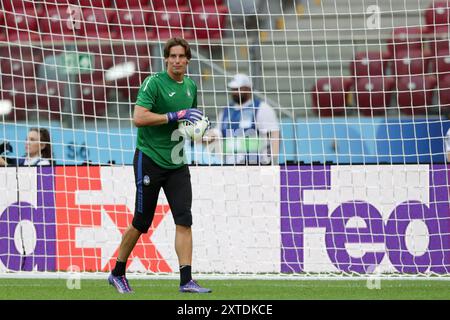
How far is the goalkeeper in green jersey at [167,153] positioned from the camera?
821cm

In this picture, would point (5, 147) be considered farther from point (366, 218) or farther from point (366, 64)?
point (366, 64)

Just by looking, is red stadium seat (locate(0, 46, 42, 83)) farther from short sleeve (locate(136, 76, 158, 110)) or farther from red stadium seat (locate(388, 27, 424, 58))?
short sleeve (locate(136, 76, 158, 110))

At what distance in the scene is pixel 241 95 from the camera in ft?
36.4

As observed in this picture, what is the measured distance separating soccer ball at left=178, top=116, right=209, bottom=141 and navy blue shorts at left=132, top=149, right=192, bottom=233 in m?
0.25

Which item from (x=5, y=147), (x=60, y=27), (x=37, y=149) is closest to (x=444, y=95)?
(x=60, y=27)

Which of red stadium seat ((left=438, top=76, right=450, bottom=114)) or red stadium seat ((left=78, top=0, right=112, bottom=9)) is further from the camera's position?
red stadium seat ((left=78, top=0, right=112, bottom=9))

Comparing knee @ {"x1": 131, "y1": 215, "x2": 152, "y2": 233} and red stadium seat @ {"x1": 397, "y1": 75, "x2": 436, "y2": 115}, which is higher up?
red stadium seat @ {"x1": 397, "y1": 75, "x2": 436, "y2": 115}

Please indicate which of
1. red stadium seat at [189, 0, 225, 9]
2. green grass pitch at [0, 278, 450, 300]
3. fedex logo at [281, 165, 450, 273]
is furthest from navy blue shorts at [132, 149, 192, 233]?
red stadium seat at [189, 0, 225, 9]

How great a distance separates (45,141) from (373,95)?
13.2 ft

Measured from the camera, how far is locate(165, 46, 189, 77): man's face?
323 inches

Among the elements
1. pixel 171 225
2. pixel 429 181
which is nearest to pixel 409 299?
pixel 429 181

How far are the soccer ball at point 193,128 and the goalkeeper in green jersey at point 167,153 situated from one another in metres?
0.05

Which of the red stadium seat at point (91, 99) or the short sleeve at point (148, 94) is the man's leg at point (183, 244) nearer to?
the short sleeve at point (148, 94)

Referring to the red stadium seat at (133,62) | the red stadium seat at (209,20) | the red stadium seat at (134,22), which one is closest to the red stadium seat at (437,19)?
the red stadium seat at (209,20)
